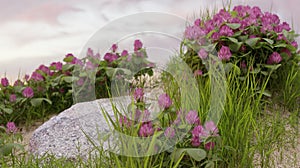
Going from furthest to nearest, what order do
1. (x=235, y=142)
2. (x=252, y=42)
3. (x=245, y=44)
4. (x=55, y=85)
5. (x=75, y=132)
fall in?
1. (x=55, y=85)
2. (x=245, y=44)
3. (x=252, y=42)
4. (x=75, y=132)
5. (x=235, y=142)

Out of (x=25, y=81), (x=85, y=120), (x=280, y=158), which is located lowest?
(x=280, y=158)

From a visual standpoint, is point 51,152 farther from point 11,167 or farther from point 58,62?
point 58,62

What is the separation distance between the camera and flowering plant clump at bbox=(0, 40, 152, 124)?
4.70 metres

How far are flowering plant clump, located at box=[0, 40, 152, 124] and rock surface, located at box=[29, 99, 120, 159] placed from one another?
0.36 meters

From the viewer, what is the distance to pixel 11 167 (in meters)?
3.52

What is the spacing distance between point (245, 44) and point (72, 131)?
75.6 inches

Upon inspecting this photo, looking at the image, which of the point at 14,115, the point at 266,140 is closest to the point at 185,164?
the point at 266,140

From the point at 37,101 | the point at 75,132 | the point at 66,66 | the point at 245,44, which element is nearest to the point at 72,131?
the point at 75,132

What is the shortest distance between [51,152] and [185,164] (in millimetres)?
1366

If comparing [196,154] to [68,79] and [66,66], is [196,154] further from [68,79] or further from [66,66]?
[66,66]

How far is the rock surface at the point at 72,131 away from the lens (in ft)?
12.3

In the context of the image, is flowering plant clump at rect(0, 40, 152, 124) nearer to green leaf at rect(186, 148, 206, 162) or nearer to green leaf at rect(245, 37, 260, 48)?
green leaf at rect(245, 37, 260, 48)

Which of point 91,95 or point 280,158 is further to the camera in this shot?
point 91,95

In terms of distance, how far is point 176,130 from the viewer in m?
2.85
